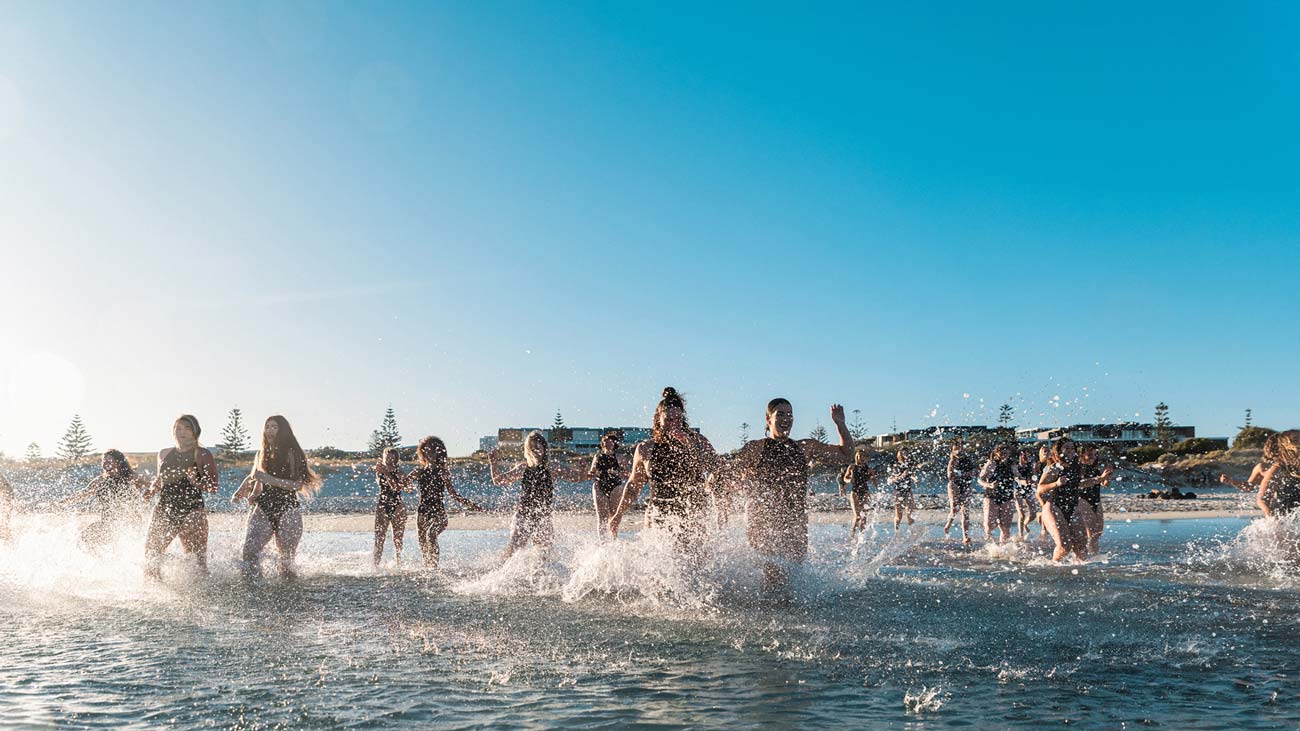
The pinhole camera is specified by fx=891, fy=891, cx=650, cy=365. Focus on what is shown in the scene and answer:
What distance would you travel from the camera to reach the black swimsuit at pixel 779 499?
8.03m

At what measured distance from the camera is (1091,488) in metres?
12.5

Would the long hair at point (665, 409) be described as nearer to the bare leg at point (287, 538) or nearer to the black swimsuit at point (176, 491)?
the bare leg at point (287, 538)

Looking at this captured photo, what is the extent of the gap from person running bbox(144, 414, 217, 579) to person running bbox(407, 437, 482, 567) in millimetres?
2564

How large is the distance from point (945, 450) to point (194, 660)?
84538 mm

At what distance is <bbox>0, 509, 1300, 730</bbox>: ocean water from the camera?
4812 millimetres

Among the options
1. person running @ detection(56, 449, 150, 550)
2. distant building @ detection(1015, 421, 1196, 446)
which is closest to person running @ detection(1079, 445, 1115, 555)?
person running @ detection(56, 449, 150, 550)

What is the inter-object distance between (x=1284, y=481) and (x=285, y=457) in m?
12.7

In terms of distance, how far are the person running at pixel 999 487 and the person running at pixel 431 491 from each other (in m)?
9.42

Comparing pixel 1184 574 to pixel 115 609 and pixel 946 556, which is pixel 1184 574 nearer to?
pixel 946 556

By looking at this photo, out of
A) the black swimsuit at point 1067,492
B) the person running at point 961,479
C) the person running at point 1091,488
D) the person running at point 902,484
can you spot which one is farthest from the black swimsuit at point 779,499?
the person running at point 902,484

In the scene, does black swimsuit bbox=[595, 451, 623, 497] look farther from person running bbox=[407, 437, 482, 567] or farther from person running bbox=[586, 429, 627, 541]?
person running bbox=[407, 437, 482, 567]

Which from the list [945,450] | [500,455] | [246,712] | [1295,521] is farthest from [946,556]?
[945,450]

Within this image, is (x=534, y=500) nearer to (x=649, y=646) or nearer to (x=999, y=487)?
(x=649, y=646)

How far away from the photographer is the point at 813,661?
594 cm
